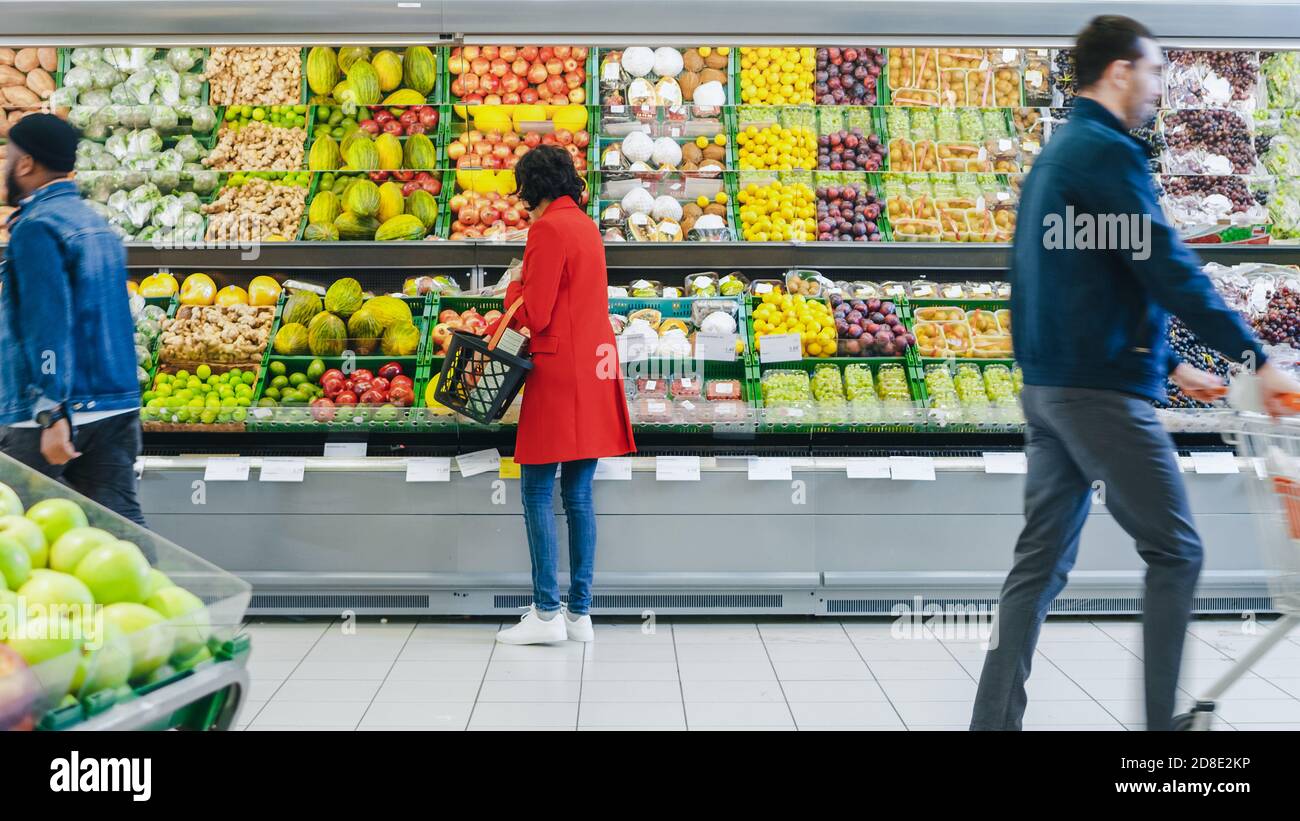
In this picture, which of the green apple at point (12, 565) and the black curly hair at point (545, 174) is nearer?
the green apple at point (12, 565)

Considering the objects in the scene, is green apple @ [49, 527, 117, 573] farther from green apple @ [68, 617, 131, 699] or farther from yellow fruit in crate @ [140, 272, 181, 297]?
yellow fruit in crate @ [140, 272, 181, 297]

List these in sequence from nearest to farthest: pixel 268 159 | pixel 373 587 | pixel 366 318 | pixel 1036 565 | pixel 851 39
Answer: pixel 1036 565 → pixel 851 39 → pixel 373 587 → pixel 366 318 → pixel 268 159

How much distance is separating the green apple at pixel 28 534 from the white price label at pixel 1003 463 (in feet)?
11.5

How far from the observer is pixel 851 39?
3.88 metres

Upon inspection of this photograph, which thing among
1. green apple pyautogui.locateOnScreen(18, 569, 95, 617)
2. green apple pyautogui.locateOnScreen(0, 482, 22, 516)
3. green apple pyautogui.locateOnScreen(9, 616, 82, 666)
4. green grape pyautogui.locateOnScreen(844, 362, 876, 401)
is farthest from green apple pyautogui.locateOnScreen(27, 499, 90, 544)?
green grape pyautogui.locateOnScreen(844, 362, 876, 401)

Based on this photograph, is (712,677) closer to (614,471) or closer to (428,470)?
(614,471)

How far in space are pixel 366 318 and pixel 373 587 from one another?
1158mm

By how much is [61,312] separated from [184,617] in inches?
76.3

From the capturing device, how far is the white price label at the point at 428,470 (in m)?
4.22

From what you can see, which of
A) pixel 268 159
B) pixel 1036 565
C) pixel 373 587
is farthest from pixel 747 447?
pixel 268 159

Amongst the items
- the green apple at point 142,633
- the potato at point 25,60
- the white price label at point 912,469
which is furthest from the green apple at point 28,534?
the potato at point 25,60

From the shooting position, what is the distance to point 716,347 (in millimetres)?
4480

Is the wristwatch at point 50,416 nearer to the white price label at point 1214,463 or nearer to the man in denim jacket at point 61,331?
the man in denim jacket at point 61,331

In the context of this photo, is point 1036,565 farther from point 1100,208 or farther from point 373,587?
point 373,587
